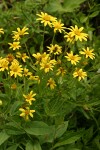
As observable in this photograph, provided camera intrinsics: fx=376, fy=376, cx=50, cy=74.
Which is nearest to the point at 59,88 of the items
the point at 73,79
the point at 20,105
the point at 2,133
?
the point at 73,79

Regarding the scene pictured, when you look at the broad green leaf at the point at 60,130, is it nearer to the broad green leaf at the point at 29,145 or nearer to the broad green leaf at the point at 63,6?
the broad green leaf at the point at 29,145

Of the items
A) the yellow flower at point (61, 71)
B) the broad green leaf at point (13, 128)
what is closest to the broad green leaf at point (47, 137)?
the broad green leaf at point (13, 128)

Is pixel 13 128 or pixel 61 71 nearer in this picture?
pixel 13 128

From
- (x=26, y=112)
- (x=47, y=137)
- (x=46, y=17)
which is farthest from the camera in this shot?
(x=46, y=17)

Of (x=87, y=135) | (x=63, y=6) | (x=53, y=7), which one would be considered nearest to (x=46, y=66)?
(x=87, y=135)

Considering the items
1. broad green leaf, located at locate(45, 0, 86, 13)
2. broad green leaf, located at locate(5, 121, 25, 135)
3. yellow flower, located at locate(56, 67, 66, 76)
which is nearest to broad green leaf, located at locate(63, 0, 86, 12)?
broad green leaf, located at locate(45, 0, 86, 13)

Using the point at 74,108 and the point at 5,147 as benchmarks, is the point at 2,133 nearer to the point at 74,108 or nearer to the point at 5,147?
the point at 5,147

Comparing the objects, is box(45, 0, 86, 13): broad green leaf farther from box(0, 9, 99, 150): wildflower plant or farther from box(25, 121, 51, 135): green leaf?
box(25, 121, 51, 135): green leaf

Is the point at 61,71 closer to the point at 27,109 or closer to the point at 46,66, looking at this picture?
the point at 46,66
